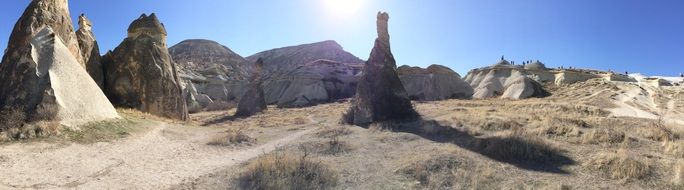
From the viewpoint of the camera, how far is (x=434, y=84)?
45719mm

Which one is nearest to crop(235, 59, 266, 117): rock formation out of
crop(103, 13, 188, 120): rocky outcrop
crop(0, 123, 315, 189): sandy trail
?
crop(103, 13, 188, 120): rocky outcrop

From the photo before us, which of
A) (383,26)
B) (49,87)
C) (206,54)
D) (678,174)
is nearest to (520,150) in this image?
(678,174)

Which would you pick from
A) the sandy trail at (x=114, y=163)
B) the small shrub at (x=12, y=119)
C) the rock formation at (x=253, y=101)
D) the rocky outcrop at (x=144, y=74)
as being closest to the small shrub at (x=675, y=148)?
the sandy trail at (x=114, y=163)

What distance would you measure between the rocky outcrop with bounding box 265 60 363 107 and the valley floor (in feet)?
81.6

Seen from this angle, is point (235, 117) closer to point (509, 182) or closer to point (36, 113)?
point (36, 113)

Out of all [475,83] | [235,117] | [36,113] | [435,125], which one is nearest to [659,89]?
[475,83]

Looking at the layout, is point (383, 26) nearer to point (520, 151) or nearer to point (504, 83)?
point (520, 151)

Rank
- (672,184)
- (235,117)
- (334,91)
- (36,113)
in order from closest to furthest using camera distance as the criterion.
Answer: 1. (672,184)
2. (36,113)
3. (235,117)
4. (334,91)

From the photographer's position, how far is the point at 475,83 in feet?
166

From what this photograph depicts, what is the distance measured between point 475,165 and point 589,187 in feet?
8.21

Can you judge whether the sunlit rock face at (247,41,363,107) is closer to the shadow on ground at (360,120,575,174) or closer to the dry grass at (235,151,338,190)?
the shadow on ground at (360,120,575,174)

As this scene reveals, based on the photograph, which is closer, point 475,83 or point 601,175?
point 601,175

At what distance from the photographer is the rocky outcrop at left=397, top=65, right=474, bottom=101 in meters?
44.9

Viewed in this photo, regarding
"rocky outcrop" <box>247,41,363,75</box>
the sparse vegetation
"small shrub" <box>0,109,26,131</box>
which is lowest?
the sparse vegetation
